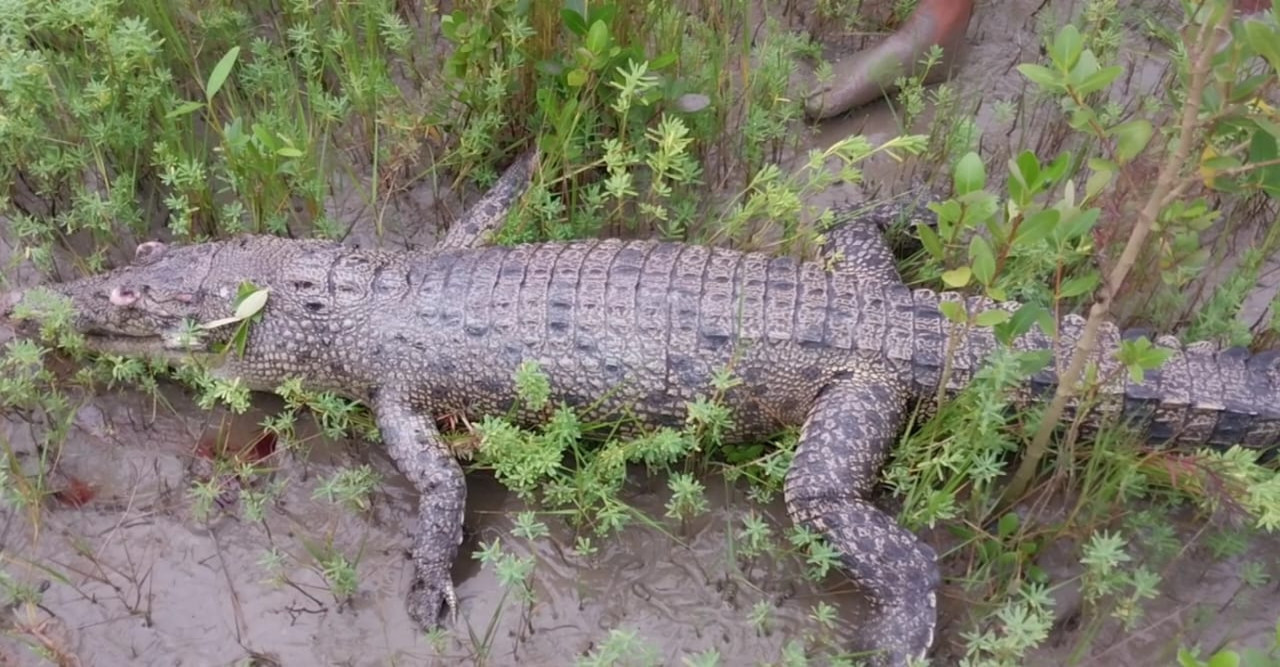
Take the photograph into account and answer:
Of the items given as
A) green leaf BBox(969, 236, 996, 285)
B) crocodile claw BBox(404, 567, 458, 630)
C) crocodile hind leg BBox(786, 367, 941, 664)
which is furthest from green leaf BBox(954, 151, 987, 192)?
crocodile claw BBox(404, 567, 458, 630)

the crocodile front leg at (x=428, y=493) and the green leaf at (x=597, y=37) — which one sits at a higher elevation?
the green leaf at (x=597, y=37)

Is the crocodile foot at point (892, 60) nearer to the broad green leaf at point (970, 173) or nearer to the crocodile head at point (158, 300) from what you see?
the broad green leaf at point (970, 173)

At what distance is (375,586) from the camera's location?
2.97 meters

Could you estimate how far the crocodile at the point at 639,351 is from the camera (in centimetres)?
283

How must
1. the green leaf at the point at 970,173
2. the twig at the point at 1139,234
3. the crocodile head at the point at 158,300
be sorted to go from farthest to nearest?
the crocodile head at the point at 158,300 < the green leaf at the point at 970,173 < the twig at the point at 1139,234

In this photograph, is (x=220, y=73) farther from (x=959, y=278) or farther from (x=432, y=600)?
(x=959, y=278)

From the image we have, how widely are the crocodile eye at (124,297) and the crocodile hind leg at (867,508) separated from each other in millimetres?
2088

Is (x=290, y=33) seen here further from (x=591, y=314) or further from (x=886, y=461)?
(x=886, y=461)

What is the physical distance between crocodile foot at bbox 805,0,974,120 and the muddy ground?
166 cm

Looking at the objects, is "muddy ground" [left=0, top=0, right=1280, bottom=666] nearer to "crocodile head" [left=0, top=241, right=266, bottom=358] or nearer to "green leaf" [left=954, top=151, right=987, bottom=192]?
"crocodile head" [left=0, top=241, right=266, bottom=358]

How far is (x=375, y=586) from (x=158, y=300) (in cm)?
113

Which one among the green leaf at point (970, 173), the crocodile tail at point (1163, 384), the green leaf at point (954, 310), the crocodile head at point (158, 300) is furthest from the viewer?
the crocodile head at point (158, 300)

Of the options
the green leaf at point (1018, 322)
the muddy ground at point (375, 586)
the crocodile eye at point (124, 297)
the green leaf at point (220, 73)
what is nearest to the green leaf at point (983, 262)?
the green leaf at point (1018, 322)

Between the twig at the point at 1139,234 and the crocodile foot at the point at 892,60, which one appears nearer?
the twig at the point at 1139,234
